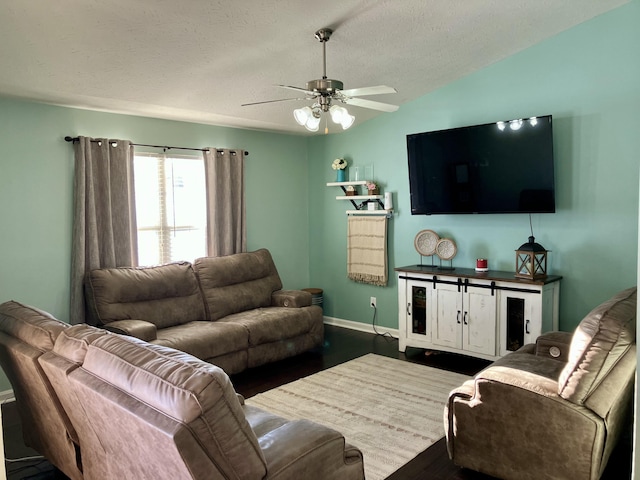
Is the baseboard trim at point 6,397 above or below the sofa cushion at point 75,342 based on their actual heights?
below

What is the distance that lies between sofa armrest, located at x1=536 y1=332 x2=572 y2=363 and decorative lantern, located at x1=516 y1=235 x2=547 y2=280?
2.96 ft

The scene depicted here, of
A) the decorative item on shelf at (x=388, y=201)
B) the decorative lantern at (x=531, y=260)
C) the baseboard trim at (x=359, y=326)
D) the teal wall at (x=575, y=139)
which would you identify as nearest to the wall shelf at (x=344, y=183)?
the decorative item on shelf at (x=388, y=201)

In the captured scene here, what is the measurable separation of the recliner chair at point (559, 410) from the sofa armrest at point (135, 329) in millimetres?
2335

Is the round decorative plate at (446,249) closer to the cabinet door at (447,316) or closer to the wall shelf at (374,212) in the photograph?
the cabinet door at (447,316)

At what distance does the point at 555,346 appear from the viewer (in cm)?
327

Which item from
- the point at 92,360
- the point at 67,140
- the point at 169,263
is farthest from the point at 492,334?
the point at 67,140

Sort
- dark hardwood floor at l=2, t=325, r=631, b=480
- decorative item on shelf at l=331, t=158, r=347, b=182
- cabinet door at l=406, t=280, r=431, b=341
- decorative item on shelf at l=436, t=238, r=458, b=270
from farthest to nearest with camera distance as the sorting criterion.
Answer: decorative item on shelf at l=331, t=158, r=347, b=182 < decorative item on shelf at l=436, t=238, r=458, b=270 < cabinet door at l=406, t=280, r=431, b=341 < dark hardwood floor at l=2, t=325, r=631, b=480

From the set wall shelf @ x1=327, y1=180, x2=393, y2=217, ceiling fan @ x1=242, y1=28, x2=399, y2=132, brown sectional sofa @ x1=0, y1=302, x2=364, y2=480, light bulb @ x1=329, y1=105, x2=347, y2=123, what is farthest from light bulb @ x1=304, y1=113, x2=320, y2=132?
wall shelf @ x1=327, y1=180, x2=393, y2=217

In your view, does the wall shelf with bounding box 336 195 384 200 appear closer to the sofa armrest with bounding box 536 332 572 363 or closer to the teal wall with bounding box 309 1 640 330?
the teal wall with bounding box 309 1 640 330

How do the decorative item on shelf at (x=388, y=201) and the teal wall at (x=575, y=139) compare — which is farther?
the decorative item on shelf at (x=388, y=201)

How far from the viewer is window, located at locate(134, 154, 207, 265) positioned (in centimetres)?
487

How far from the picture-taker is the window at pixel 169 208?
4.87 metres

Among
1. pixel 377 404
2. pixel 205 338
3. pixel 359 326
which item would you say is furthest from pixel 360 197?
pixel 377 404

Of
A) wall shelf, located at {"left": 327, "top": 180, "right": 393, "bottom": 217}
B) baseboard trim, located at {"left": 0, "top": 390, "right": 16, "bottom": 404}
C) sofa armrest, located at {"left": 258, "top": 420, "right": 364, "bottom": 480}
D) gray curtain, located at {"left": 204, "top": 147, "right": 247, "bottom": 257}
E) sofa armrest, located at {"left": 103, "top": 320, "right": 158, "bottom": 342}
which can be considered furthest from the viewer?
wall shelf, located at {"left": 327, "top": 180, "right": 393, "bottom": 217}
